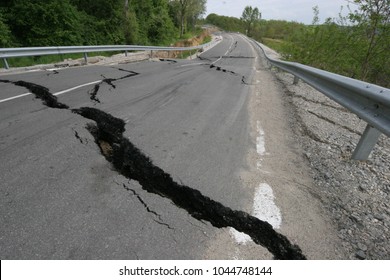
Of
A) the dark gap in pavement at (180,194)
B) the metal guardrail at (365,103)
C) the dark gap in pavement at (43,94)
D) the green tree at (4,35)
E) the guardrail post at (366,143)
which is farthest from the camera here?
the green tree at (4,35)

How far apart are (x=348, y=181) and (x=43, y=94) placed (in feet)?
18.2

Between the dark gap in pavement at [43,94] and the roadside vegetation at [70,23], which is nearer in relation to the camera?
the dark gap in pavement at [43,94]

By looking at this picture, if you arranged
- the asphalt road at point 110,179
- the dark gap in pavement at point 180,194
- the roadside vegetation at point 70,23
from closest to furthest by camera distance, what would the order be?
1. the asphalt road at point 110,179
2. the dark gap in pavement at point 180,194
3. the roadside vegetation at point 70,23

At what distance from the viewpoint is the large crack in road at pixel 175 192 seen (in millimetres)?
2021

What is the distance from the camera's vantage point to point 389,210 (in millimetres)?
2391

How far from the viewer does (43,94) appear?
195 inches

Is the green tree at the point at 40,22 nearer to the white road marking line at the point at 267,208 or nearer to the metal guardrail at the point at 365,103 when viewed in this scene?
the metal guardrail at the point at 365,103

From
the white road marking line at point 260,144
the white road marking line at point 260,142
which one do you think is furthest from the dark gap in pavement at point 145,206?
the white road marking line at point 260,142

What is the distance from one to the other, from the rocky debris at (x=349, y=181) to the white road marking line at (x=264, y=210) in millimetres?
538

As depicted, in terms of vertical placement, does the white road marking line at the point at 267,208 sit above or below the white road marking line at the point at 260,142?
above

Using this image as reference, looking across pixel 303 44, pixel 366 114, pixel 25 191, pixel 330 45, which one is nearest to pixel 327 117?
pixel 366 114

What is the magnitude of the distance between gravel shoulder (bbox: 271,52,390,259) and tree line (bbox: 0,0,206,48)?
13764 millimetres
